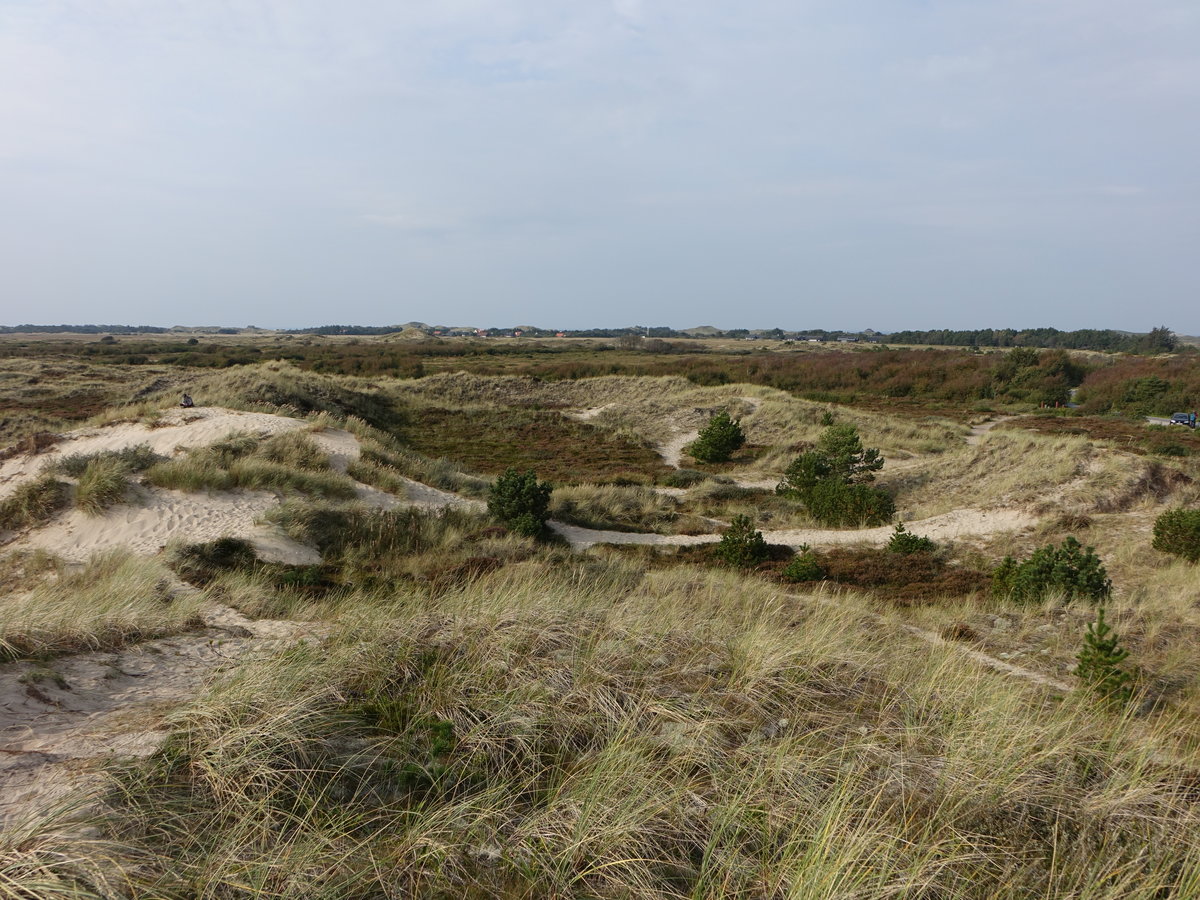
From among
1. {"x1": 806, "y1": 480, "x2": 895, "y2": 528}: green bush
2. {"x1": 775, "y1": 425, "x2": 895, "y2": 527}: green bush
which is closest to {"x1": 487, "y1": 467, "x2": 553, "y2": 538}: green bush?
{"x1": 806, "y1": 480, "x2": 895, "y2": 528}: green bush

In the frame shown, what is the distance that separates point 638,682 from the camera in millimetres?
4086

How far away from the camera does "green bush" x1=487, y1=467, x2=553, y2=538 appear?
46.9ft

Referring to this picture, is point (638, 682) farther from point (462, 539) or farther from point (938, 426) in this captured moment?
point (938, 426)

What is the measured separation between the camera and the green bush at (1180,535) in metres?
11.5

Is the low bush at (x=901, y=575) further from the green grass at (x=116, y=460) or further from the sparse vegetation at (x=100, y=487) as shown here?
the green grass at (x=116, y=460)

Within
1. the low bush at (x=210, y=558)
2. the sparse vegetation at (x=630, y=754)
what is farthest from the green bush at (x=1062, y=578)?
the low bush at (x=210, y=558)

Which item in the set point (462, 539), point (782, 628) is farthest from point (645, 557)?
point (782, 628)

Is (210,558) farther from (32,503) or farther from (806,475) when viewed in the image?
(806,475)

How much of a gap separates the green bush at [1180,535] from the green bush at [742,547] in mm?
6837

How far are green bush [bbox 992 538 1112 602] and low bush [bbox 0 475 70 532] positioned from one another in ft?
49.5

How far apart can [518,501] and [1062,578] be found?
374 inches

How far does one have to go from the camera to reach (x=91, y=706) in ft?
12.5

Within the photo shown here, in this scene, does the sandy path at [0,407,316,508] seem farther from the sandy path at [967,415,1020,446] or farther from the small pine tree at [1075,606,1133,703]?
the sandy path at [967,415,1020,446]

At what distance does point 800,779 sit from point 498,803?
1364 mm
